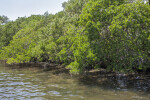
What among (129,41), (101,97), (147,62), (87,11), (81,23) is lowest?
(101,97)

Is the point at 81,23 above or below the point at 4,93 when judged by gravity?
above

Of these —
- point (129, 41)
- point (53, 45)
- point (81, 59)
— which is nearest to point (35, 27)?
point (53, 45)

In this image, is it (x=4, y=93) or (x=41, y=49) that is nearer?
(x=4, y=93)

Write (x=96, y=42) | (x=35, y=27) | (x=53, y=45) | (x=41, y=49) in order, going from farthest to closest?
→ (x=35, y=27), (x=41, y=49), (x=53, y=45), (x=96, y=42)

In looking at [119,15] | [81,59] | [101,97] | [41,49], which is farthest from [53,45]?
[101,97]

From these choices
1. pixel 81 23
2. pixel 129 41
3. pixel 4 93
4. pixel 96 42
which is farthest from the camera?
pixel 81 23

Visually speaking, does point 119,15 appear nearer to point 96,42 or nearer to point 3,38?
point 96,42

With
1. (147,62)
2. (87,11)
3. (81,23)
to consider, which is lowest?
(147,62)

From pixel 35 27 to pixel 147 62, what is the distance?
3382 centimetres

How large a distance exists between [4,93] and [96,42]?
10139mm

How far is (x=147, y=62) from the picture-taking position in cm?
1744

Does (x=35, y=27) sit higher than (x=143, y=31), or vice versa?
(x=35, y=27)

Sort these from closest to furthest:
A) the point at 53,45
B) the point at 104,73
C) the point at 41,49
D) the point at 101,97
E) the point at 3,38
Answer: the point at 101,97 < the point at 104,73 < the point at 53,45 < the point at 41,49 < the point at 3,38

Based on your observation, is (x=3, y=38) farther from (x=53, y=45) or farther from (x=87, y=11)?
(x=87, y=11)
